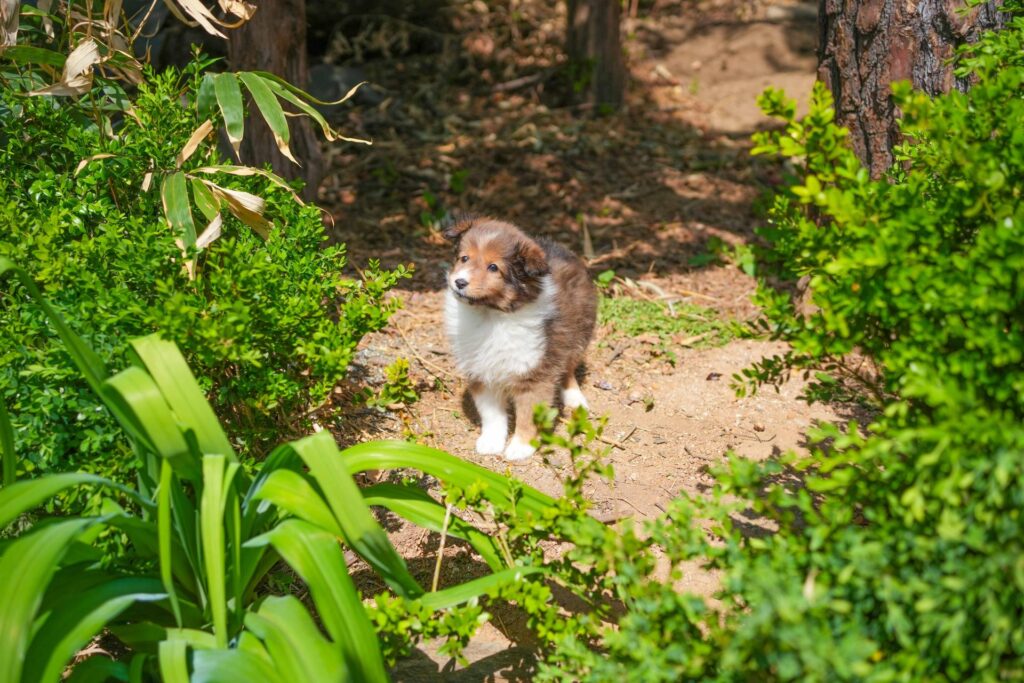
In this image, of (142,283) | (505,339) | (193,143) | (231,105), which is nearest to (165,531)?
(142,283)

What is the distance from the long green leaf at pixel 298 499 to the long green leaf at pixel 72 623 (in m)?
0.43

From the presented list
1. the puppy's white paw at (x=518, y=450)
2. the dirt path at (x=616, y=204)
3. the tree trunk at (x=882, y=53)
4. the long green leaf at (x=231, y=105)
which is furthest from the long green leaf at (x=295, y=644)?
the tree trunk at (x=882, y=53)

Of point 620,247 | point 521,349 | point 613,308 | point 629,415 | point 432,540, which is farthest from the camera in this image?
point 620,247

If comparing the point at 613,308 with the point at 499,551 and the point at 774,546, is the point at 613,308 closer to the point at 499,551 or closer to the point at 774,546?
the point at 499,551

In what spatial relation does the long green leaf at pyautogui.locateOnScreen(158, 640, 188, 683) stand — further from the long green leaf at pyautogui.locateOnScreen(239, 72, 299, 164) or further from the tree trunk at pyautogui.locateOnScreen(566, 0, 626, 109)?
the tree trunk at pyautogui.locateOnScreen(566, 0, 626, 109)

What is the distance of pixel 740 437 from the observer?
4539 millimetres

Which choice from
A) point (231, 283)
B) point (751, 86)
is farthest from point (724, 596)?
point (751, 86)

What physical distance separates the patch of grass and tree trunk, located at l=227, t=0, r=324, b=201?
2.05m

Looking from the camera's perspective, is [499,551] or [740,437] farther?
[740,437]

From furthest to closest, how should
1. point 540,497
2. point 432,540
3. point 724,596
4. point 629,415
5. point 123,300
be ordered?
1. point 629,415
2. point 432,540
3. point 540,497
4. point 123,300
5. point 724,596

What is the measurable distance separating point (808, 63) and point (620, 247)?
148 inches

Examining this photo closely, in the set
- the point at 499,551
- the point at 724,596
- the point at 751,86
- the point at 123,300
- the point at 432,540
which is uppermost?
the point at 751,86

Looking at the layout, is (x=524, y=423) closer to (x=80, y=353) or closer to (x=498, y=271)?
(x=498, y=271)

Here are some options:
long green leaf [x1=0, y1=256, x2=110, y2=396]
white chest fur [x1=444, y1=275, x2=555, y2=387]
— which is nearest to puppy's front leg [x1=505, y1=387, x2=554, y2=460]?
white chest fur [x1=444, y1=275, x2=555, y2=387]
